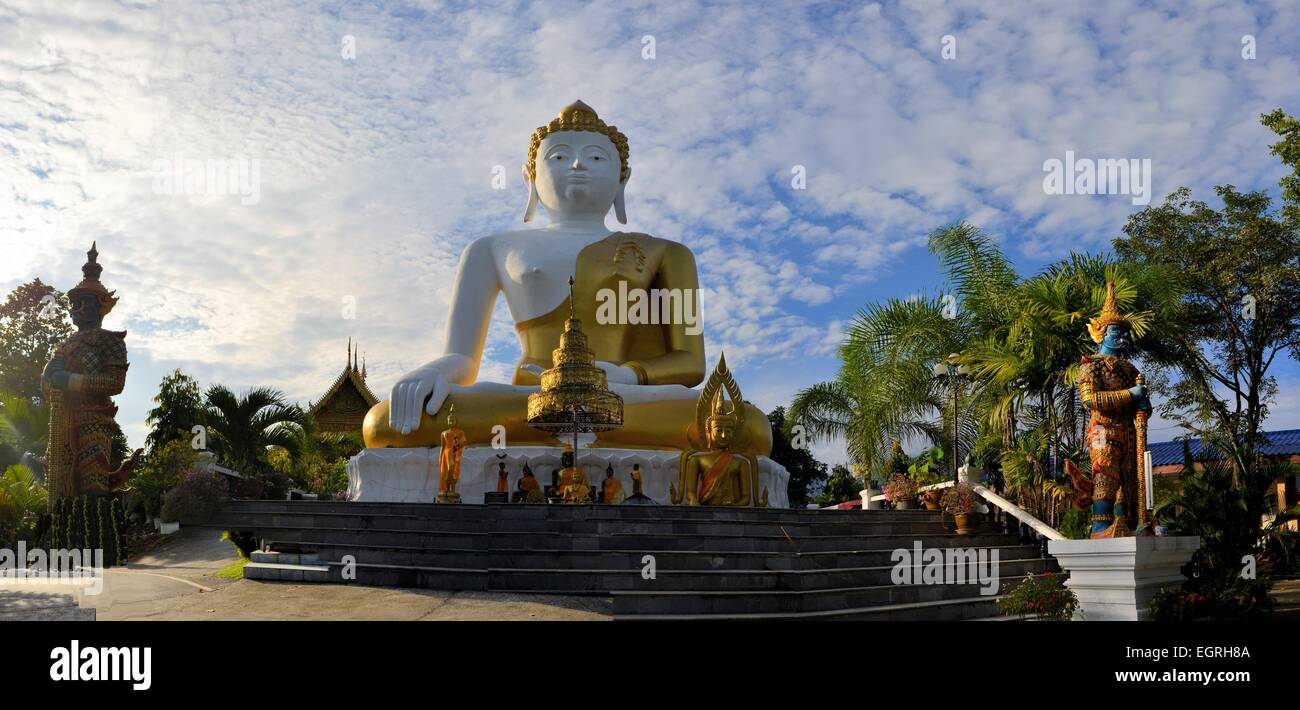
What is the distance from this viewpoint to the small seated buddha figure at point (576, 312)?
14.1m

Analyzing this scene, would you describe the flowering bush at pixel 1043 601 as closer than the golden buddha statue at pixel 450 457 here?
Yes

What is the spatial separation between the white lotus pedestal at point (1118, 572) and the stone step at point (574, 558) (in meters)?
2.03

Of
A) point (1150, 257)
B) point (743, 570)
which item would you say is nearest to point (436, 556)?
point (743, 570)

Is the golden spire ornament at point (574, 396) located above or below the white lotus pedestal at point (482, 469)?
above

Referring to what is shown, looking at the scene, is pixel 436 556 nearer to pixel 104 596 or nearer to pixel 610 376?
pixel 104 596

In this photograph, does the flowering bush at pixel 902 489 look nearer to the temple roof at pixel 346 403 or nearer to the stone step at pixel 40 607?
the stone step at pixel 40 607

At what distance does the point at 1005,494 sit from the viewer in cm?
1381

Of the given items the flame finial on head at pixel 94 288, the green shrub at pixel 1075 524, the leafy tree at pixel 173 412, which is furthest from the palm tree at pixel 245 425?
the green shrub at pixel 1075 524

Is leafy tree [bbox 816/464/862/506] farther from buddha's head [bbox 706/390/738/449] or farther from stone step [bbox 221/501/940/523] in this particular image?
stone step [bbox 221/501/940/523]

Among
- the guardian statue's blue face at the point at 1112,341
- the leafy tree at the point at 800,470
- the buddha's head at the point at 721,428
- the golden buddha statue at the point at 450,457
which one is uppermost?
the guardian statue's blue face at the point at 1112,341

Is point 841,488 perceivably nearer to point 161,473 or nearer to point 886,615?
point 161,473

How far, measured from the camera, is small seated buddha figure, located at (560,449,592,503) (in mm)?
12453

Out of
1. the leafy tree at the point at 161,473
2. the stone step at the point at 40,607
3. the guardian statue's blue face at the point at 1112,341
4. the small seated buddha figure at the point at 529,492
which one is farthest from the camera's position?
the leafy tree at the point at 161,473

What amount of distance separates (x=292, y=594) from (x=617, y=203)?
34.9 ft
